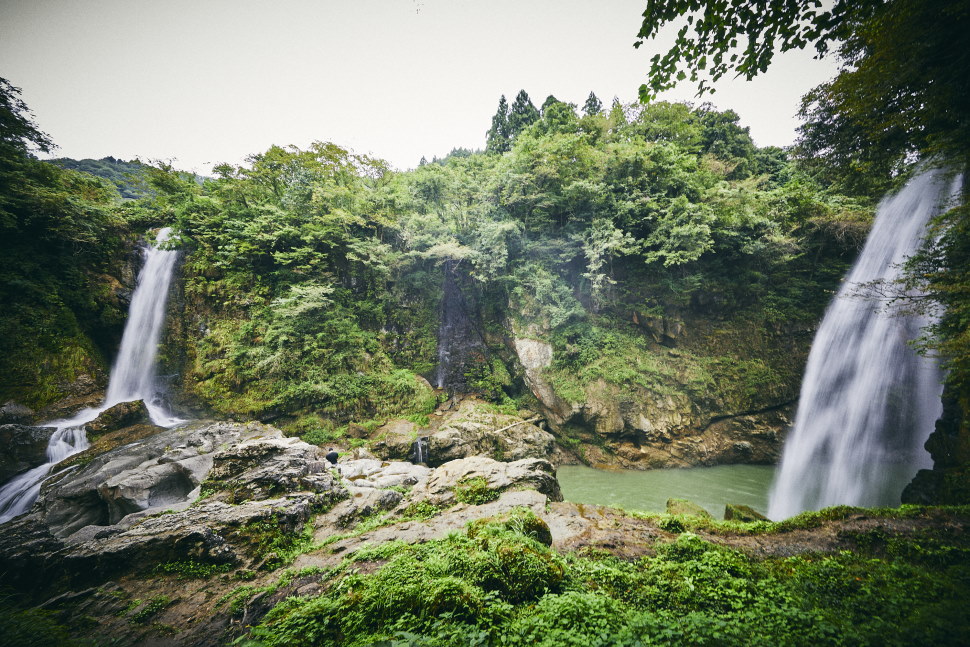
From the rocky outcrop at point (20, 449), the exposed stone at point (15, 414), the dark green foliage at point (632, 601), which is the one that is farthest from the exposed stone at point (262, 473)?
the exposed stone at point (15, 414)

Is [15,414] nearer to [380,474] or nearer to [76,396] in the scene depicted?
[76,396]

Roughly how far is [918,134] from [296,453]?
1524 cm

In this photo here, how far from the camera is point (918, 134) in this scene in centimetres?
613

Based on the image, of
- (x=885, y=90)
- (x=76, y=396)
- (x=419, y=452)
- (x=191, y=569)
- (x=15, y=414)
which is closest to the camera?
(x=191, y=569)

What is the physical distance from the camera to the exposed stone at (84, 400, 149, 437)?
872cm

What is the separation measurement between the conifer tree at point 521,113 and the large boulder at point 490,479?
25223 millimetres

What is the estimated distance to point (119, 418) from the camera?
9125 mm

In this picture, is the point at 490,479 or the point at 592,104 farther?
the point at 592,104

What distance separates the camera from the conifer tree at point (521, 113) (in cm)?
2419

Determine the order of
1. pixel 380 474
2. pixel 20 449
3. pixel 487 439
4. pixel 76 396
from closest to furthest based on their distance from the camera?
pixel 20 449, pixel 380 474, pixel 76 396, pixel 487 439

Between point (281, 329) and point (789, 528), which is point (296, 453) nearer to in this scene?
point (281, 329)

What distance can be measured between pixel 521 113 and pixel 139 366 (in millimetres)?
28355

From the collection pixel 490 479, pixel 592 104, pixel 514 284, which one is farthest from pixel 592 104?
pixel 490 479

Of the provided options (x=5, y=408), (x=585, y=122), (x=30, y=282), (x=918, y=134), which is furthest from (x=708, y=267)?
(x=30, y=282)
